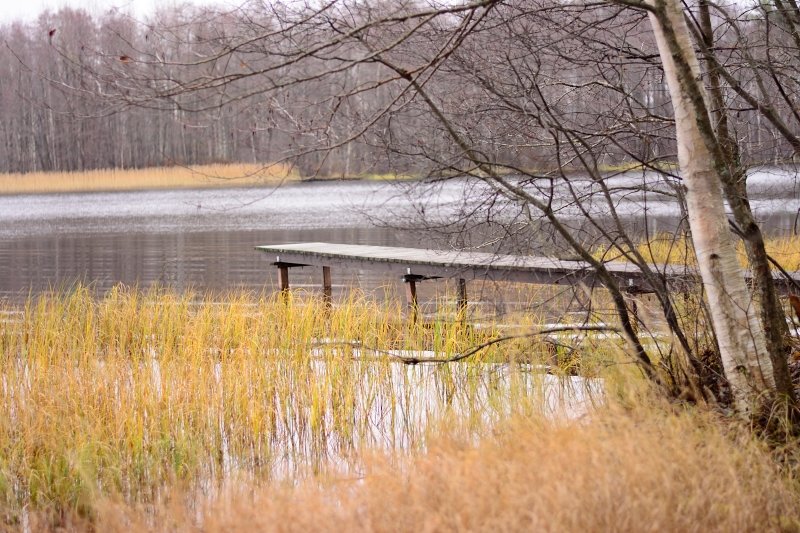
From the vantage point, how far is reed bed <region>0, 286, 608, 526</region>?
425 centimetres

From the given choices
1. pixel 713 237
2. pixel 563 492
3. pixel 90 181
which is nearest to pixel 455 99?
pixel 713 237

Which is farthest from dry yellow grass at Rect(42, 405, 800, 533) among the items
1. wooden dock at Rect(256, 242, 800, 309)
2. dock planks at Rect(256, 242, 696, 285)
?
dock planks at Rect(256, 242, 696, 285)

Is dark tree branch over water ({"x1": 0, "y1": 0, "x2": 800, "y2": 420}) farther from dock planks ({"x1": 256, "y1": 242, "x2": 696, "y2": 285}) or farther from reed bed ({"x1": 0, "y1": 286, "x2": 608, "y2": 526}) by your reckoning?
dock planks ({"x1": 256, "y1": 242, "x2": 696, "y2": 285})

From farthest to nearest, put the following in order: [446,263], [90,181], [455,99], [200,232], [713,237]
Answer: [90,181]
[200,232]
[446,263]
[455,99]
[713,237]

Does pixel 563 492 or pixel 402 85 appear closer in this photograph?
pixel 563 492

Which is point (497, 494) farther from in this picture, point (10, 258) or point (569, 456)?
point (10, 258)

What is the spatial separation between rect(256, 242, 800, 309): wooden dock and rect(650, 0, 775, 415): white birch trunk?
1477 millimetres

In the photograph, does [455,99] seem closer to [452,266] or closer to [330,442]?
[330,442]

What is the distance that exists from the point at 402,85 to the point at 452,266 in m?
3.23

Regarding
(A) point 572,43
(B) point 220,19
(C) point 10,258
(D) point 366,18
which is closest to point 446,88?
(A) point 572,43

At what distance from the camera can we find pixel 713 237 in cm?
364

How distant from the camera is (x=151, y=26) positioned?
2879 millimetres

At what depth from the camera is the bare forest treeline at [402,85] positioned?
3.20 metres

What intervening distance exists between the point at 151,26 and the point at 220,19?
475 millimetres
